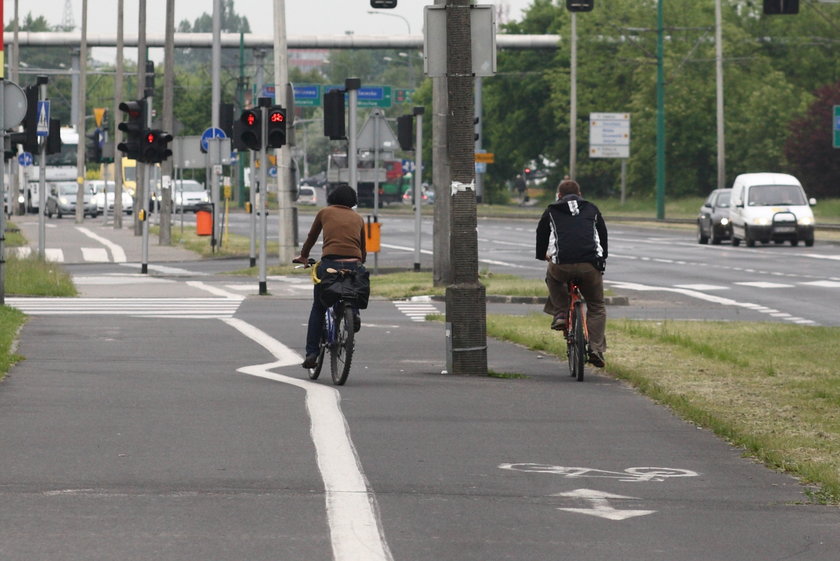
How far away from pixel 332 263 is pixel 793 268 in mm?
24067

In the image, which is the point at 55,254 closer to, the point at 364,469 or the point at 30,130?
the point at 30,130

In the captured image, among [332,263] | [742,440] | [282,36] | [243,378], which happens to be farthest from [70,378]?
[282,36]

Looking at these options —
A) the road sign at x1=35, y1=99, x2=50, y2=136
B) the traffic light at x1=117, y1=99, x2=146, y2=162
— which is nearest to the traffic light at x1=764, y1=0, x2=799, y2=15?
the traffic light at x1=117, y1=99, x2=146, y2=162

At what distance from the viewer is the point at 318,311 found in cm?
1460

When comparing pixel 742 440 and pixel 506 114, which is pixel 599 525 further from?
pixel 506 114

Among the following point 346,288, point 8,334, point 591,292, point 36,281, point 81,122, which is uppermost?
point 81,122

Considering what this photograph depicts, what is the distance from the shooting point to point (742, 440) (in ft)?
35.3

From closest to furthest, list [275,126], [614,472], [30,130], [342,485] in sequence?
[342,485] < [614,472] < [30,130] < [275,126]

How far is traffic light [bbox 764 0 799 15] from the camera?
34250 mm

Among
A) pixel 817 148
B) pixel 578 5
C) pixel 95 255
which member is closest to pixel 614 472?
pixel 578 5

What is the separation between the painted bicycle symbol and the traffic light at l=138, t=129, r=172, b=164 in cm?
2614

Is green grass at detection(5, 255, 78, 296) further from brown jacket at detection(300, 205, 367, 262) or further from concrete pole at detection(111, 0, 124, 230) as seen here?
concrete pole at detection(111, 0, 124, 230)

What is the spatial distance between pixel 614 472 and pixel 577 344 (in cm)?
545

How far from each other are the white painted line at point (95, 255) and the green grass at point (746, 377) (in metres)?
20.3
